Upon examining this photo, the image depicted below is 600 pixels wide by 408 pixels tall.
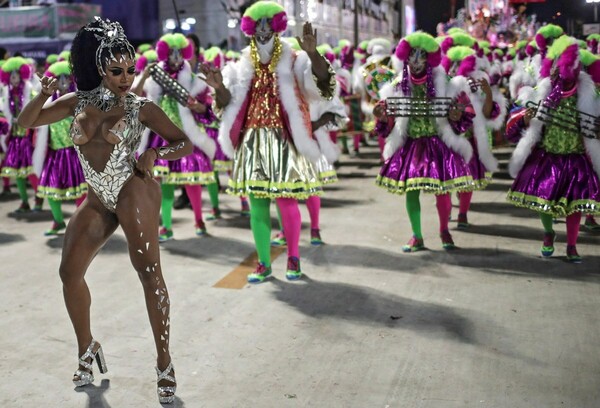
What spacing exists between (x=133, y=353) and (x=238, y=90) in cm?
237

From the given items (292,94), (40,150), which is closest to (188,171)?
(40,150)

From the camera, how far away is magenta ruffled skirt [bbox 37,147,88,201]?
7.75m

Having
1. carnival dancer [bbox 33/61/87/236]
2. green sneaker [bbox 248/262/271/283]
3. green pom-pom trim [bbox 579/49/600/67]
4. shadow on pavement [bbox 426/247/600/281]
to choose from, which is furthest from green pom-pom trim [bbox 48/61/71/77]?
green pom-pom trim [bbox 579/49/600/67]

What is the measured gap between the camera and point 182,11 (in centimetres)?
2006

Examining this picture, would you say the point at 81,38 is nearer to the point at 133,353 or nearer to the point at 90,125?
the point at 90,125

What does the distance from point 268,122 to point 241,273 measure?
1291mm

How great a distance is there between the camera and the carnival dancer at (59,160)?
7.75 metres

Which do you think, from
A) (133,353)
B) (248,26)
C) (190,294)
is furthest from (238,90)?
(133,353)

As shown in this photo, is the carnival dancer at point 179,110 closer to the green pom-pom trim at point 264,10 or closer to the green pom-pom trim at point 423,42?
the green pom-pom trim at point 264,10

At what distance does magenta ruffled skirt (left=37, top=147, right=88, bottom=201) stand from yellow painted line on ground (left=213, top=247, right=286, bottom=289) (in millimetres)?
2004

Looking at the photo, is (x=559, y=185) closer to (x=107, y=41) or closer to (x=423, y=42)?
(x=423, y=42)

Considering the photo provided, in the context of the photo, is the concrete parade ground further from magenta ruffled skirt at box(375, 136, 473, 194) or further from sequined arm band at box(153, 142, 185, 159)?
sequined arm band at box(153, 142, 185, 159)

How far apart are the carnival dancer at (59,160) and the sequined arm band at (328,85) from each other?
3.04m

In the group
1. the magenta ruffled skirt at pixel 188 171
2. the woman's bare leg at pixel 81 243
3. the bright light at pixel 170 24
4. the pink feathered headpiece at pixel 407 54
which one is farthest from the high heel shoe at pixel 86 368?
the bright light at pixel 170 24
